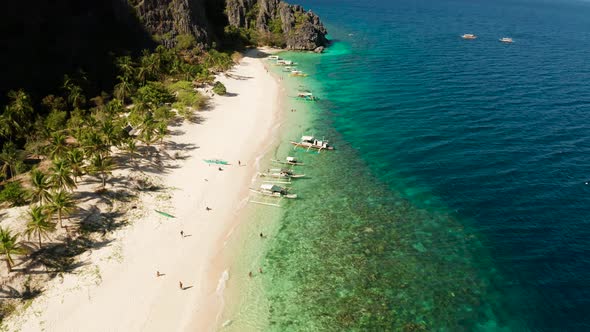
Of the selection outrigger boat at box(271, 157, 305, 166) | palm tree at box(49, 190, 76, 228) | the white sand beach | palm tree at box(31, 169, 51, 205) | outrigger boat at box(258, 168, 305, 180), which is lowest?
the white sand beach

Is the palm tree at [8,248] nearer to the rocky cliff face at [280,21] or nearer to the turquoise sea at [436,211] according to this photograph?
the turquoise sea at [436,211]

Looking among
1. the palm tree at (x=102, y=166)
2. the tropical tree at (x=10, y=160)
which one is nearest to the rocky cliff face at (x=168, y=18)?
the tropical tree at (x=10, y=160)

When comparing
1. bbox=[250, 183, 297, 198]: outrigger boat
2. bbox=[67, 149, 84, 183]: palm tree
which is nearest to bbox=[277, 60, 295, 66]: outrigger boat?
bbox=[250, 183, 297, 198]: outrigger boat

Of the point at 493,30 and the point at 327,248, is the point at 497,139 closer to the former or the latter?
the point at 327,248

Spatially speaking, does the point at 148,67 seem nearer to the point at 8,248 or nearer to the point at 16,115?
the point at 16,115

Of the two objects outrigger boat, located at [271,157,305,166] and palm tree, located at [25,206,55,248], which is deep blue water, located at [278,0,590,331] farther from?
palm tree, located at [25,206,55,248]

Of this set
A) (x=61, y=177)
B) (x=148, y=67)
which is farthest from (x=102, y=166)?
(x=148, y=67)
